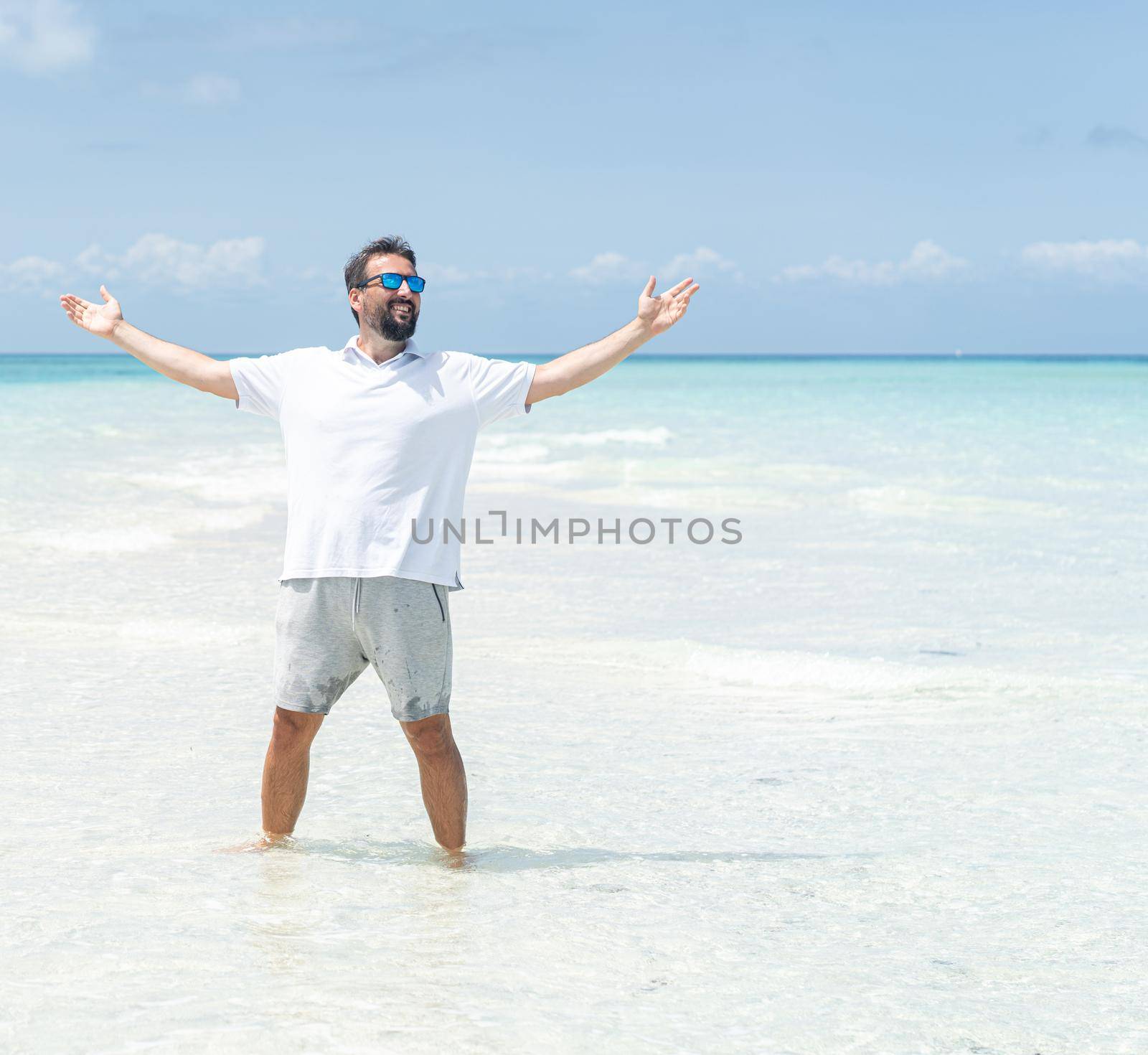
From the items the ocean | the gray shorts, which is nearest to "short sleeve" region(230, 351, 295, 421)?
the gray shorts

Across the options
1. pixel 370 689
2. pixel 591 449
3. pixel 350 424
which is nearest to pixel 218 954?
pixel 350 424

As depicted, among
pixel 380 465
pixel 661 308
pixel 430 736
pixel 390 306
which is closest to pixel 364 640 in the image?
pixel 430 736

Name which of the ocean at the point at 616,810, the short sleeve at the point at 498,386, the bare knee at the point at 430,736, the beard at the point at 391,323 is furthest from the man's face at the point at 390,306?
the ocean at the point at 616,810

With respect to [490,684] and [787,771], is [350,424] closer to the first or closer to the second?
[787,771]

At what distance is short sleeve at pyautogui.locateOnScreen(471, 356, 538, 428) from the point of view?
4.02 m

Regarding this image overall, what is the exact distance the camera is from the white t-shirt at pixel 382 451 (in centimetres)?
394

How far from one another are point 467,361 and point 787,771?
243 centimetres

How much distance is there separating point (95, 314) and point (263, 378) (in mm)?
709

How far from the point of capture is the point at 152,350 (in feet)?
13.7

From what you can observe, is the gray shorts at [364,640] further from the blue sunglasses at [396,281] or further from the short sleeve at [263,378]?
the blue sunglasses at [396,281]

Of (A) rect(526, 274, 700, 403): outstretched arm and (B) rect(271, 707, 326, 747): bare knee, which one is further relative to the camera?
(B) rect(271, 707, 326, 747): bare knee

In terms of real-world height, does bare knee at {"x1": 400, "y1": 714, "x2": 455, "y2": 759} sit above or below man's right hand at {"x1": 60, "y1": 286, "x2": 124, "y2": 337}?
below

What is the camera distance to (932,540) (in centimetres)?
1262

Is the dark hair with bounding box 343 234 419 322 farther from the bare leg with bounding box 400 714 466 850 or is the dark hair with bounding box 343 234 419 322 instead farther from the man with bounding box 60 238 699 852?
the bare leg with bounding box 400 714 466 850
